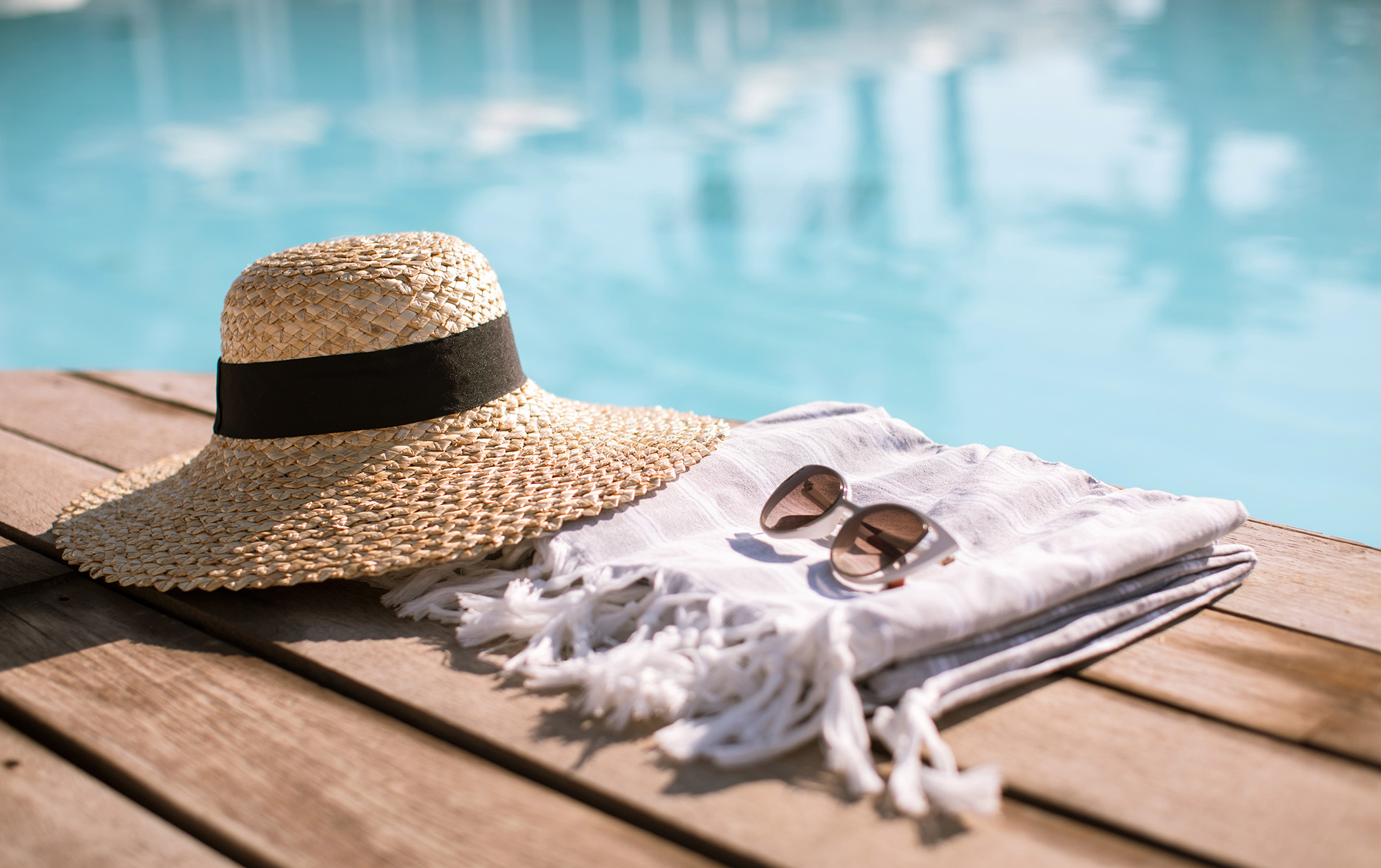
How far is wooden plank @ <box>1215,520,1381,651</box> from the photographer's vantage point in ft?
3.32

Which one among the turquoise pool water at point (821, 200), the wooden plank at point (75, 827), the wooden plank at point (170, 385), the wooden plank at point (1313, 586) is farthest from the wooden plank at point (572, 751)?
the turquoise pool water at point (821, 200)

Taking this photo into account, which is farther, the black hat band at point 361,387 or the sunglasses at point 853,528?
A: the black hat band at point 361,387

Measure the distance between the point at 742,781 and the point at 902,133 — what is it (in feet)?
20.7

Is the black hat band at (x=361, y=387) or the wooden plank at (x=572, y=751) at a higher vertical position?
the black hat band at (x=361, y=387)

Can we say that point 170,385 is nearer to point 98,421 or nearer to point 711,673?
point 98,421

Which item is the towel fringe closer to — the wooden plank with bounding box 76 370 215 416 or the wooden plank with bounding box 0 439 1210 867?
the wooden plank with bounding box 0 439 1210 867

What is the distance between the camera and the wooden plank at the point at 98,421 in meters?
1.79

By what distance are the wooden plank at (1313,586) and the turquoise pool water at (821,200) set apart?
192cm

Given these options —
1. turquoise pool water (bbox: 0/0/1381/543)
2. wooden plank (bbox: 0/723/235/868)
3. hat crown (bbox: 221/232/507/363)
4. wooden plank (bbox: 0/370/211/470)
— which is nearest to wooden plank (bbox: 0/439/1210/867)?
wooden plank (bbox: 0/723/235/868)

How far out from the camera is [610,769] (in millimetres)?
797

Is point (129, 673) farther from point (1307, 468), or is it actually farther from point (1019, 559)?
point (1307, 468)

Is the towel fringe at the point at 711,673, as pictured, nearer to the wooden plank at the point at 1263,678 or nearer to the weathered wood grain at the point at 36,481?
the wooden plank at the point at 1263,678

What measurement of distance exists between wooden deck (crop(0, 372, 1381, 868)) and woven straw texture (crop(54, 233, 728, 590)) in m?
0.07

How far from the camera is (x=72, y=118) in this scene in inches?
281
